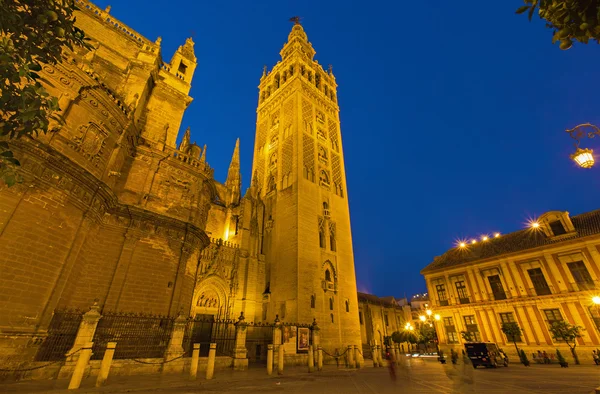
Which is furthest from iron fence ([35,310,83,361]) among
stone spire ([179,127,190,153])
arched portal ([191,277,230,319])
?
stone spire ([179,127,190,153])

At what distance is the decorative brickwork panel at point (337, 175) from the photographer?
27645 millimetres

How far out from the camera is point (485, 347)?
17531 millimetres

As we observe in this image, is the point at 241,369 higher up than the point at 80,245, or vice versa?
the point at 80,245

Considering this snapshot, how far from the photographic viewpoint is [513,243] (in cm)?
2531

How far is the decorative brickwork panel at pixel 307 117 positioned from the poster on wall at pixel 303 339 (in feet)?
60.3

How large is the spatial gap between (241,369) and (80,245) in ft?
29.5

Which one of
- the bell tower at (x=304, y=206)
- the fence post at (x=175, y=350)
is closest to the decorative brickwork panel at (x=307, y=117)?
the bell tower at (x=304, y=206)

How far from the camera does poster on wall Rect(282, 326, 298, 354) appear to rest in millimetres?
15414

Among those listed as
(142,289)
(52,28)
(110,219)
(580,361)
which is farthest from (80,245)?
(580,361)

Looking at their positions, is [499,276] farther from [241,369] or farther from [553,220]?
[241,369]

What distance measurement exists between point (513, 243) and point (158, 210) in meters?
30.3

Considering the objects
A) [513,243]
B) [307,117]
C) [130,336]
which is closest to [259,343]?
[130,336]

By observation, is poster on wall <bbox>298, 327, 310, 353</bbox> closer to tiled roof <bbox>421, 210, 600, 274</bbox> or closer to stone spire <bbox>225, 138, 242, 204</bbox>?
stone spire <bbox>225, 138, 242, 204</bbox>

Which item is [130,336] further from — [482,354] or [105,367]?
[482,354]
